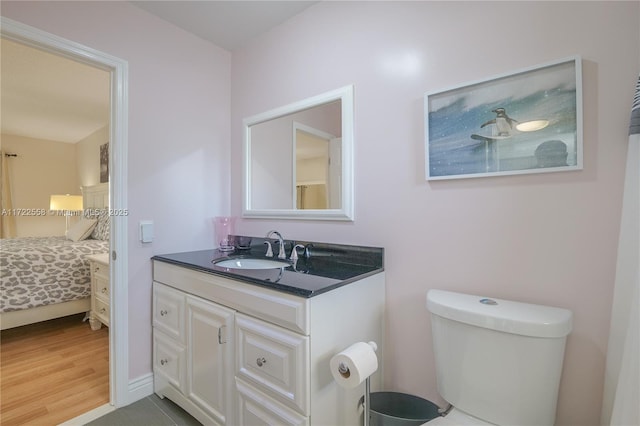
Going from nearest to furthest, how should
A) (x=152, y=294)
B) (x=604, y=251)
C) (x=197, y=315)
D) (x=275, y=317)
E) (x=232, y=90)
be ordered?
1. (x=604, y=251)
2. (x=275, y=317)
3. (x=197, y=315)
4. (x=152, y=294)
5. (x=232, y=90)

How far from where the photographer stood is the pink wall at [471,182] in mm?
949

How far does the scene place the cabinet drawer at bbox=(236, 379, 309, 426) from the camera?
1.06 meters

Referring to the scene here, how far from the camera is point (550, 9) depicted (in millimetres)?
1025

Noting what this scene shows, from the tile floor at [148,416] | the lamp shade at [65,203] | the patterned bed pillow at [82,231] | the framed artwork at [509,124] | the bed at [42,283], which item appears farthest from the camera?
the lamp shade at [65,203]

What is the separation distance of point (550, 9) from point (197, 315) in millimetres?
1950

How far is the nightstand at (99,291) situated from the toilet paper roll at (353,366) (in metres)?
2.39

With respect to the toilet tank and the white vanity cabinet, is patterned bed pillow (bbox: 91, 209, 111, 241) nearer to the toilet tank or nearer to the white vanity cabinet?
the white vanity cabinet

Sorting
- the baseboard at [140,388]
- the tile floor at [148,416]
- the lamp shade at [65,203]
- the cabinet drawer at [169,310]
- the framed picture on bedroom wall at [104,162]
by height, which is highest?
the framed picture on bedroom wall at [104,162]

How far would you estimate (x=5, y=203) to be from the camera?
475 centimetres

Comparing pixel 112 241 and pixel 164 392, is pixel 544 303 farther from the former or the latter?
pixel 112 241

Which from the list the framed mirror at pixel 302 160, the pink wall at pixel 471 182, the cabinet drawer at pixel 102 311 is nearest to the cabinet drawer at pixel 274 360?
the pink wall at pixel 471 182

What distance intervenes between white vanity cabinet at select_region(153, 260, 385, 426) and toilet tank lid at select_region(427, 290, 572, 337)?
0.36 meters

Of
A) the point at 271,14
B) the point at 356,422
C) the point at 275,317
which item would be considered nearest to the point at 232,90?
the point at 271,14

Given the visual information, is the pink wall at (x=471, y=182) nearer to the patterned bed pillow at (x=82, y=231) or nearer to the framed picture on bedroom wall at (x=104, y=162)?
the patterned bed pillow at (x=82, y=231)
